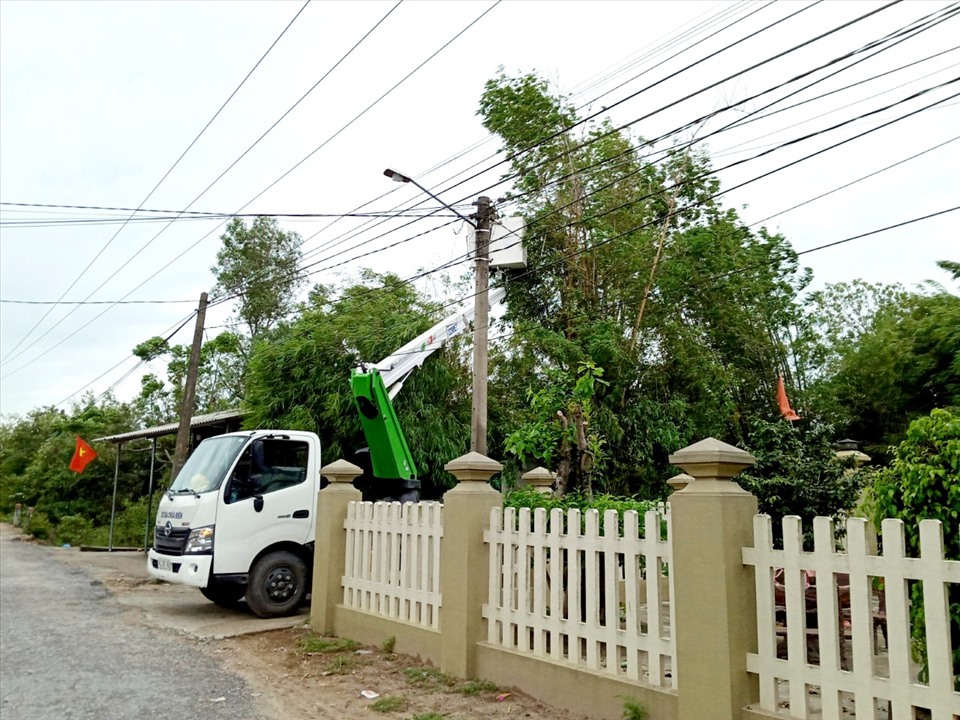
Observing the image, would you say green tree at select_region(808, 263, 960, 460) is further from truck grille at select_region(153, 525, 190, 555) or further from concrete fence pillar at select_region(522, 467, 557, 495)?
truck grille at select_region(153, 525, 190, 555)

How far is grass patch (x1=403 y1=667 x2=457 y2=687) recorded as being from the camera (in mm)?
6280

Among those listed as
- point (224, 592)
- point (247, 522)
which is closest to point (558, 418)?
point (247, 522)

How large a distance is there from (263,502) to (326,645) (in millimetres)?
2658

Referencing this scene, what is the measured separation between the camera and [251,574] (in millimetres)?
9688

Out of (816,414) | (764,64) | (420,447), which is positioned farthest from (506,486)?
(764,64)

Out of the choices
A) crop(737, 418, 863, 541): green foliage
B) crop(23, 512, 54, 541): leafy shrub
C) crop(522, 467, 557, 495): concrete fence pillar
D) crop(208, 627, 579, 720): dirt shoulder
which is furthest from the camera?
crop(23, 512, 54, 541): leafy shrub

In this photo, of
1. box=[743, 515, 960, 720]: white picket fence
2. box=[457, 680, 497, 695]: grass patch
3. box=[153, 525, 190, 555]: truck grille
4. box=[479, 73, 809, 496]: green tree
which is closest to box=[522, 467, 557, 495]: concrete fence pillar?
box=[457, 680, 497, 695]: grass patch

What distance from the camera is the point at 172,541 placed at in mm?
9750

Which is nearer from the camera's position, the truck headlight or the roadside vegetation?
the truck headlight

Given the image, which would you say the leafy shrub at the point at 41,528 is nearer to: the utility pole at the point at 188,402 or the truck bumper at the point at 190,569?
the utility pole at the point at 188,402

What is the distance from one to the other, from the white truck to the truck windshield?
0.7 inches

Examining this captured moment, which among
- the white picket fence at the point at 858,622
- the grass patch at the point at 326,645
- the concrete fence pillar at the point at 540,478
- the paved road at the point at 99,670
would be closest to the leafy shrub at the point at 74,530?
the paved road at the point at 99,670

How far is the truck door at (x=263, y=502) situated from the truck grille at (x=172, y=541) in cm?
46

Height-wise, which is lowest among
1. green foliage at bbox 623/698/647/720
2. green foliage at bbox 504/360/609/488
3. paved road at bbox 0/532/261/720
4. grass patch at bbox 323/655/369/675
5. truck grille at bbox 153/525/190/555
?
paved road at bbox 0/532/261/720
